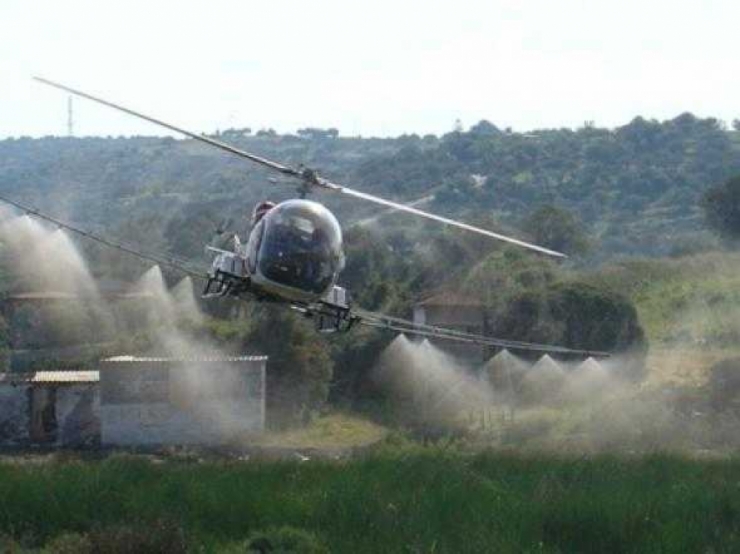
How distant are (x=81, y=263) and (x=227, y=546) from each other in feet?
175

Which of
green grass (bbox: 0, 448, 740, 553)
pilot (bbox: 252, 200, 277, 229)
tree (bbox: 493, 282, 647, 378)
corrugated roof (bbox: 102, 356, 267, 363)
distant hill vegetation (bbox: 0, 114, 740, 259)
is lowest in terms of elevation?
green grass (bbox: 0, 448, 740, 553)

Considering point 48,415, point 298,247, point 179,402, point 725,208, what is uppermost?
point 725,208

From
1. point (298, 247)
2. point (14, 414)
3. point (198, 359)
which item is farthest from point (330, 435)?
point (298, 247)

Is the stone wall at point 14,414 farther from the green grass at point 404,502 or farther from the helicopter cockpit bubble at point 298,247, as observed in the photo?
the helicopter cockpit bubble at point 298,247

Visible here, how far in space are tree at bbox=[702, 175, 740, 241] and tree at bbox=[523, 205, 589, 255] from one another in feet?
30.1

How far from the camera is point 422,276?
72875mm

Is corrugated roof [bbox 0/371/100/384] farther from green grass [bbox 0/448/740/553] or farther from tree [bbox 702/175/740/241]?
tree [bbox 702/175/740/241]

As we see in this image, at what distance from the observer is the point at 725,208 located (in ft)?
258

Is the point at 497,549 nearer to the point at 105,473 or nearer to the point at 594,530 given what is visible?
the point at 594,530

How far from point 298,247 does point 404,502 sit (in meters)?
8.93

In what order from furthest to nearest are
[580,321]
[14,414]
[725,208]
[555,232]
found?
[555,232] < [725,208] < [580,321] < [14,414]

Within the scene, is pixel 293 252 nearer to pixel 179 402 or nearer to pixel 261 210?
pixel 261 210

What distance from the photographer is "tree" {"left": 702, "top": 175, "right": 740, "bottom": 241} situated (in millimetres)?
78125

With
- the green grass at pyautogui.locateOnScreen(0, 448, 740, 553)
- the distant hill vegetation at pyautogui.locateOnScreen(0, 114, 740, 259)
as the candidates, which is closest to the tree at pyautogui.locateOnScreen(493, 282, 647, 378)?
the green grass at pyautogui.locateOnScreen(0, 448, 740, 553)
